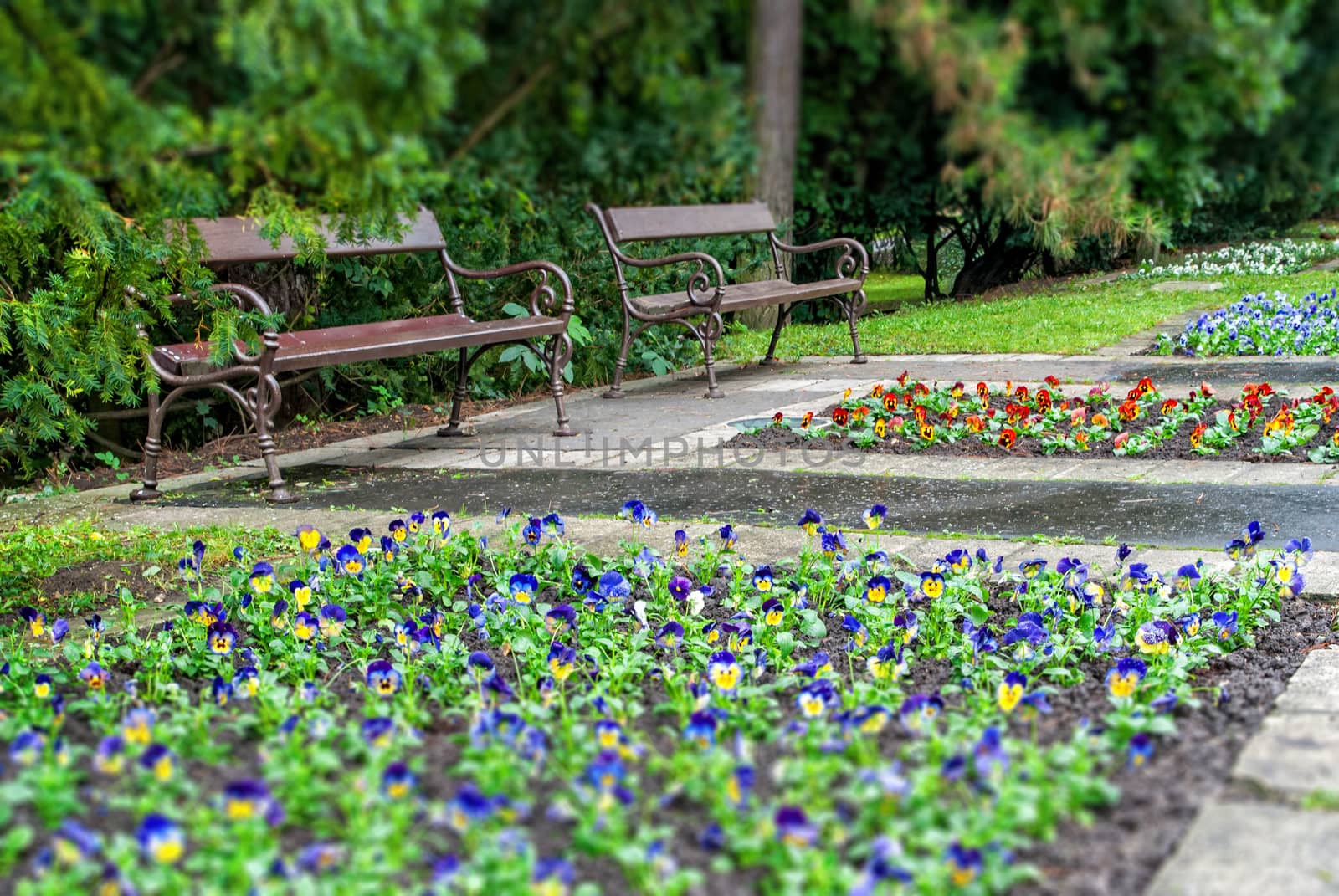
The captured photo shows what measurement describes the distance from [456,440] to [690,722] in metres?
4.16

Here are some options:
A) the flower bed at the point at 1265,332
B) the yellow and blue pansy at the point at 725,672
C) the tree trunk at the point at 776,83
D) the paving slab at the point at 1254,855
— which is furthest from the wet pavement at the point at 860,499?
the flower bed at the point at 1265,332

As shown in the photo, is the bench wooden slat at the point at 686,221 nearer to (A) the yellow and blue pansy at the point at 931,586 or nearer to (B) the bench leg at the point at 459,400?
(A) the yellow and blue pansy at the point at 931,586

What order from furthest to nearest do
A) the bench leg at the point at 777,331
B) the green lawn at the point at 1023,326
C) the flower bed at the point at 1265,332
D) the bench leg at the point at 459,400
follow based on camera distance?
the green lawn at the point at 1023,326 < the bench leg at the point at 777,331 < the flower bed at the point at 1265,332 < the bench leg at the point at 459,400

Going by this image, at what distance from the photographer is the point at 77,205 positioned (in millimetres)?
2213

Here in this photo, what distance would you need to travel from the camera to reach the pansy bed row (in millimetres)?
1671

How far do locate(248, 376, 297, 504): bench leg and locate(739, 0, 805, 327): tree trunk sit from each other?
3.51m

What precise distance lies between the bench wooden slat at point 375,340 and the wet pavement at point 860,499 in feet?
1.66

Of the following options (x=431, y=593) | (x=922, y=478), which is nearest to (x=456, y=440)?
(x=922, y=478)

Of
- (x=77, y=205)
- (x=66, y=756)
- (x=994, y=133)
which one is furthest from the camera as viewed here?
(x=77, y=205)

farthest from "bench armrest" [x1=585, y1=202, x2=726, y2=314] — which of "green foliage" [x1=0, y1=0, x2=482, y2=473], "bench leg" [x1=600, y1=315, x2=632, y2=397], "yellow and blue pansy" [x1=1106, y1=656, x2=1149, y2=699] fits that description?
"green foliage" [x1=0, y1=0, x2=482, y2=473]

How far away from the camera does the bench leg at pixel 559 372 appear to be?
5926 mm

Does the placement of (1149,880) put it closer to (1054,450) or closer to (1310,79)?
(1310,79)

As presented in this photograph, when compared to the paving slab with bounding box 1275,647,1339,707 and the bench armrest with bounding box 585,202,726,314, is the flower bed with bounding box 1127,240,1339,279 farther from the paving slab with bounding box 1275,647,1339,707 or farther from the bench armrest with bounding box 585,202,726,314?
the paving slab with bounding box 1275,647,1339,707

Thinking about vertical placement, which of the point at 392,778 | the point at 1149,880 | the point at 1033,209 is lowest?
the point at 1149,880
